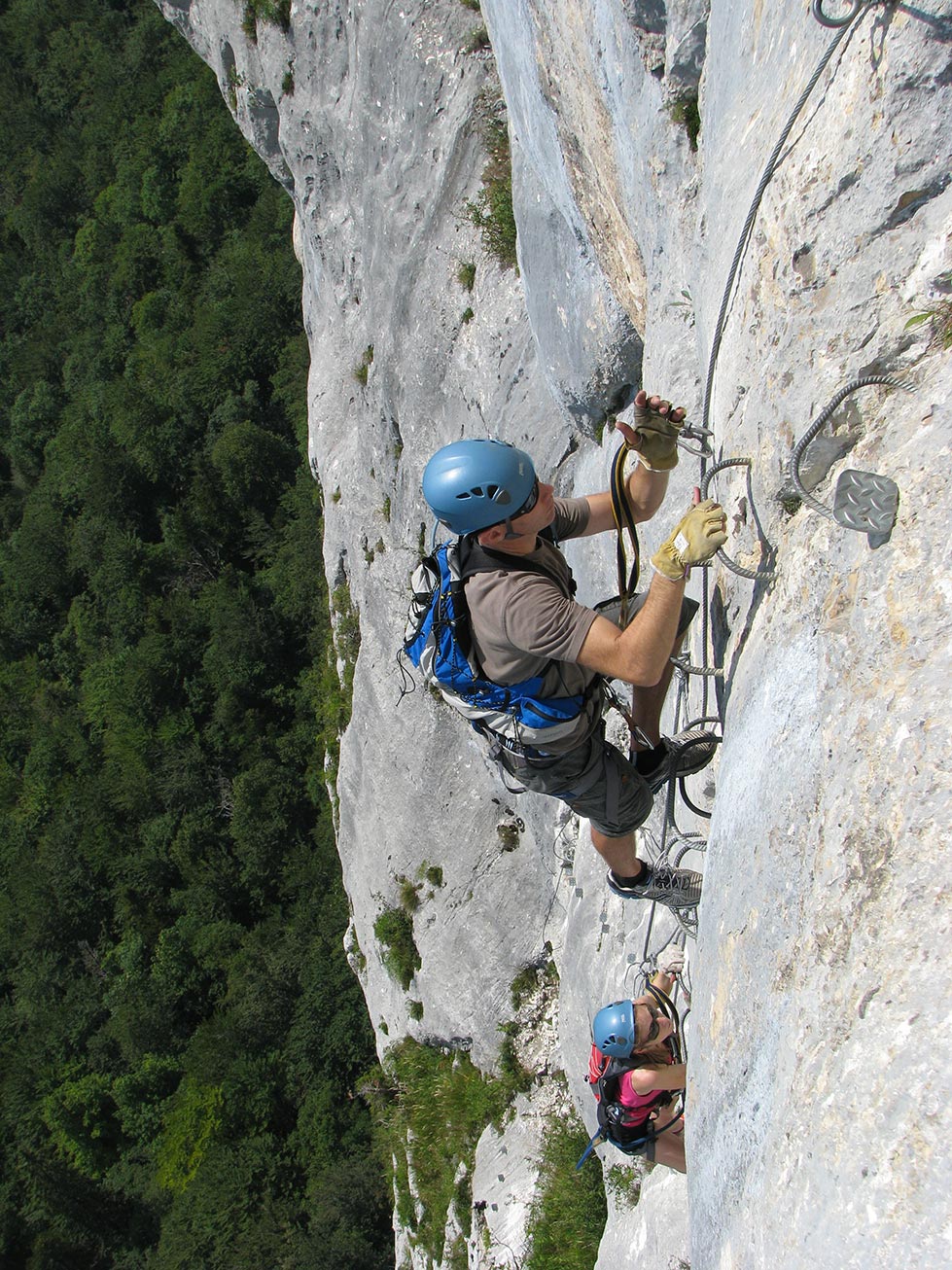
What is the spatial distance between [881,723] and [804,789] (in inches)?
14.9

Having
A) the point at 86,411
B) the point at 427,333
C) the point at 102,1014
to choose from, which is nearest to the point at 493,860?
the point at 427,333

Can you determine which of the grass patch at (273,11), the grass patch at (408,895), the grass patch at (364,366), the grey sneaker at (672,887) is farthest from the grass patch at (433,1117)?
the grass patch at (273,11)

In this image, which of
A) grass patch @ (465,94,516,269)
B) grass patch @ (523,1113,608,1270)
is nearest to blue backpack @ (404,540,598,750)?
grass patch @ (523,1113,608,1270)

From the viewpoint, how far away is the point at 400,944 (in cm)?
1224

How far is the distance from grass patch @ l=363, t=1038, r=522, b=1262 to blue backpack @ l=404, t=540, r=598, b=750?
6863 millimetres

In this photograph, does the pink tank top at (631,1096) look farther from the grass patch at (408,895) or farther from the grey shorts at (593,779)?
the grass patch at (408,895)

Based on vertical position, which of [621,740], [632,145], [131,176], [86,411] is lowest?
[621,740]

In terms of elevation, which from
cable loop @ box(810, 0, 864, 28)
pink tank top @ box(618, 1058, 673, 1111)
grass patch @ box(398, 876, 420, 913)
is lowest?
pink tank top @ box(618, 1058, 673, 1111)

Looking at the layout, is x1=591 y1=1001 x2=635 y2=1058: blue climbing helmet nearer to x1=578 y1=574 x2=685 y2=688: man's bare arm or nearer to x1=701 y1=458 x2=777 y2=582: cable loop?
x1=578 y1=574 x2=685 y2=688: man's bare arm

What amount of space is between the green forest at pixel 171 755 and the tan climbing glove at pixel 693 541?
2137 centimetres

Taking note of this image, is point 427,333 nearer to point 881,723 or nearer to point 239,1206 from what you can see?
point 881,723

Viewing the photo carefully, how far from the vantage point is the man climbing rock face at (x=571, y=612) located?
314 cm

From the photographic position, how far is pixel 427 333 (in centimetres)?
1040

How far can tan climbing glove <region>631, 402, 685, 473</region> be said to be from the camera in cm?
337
